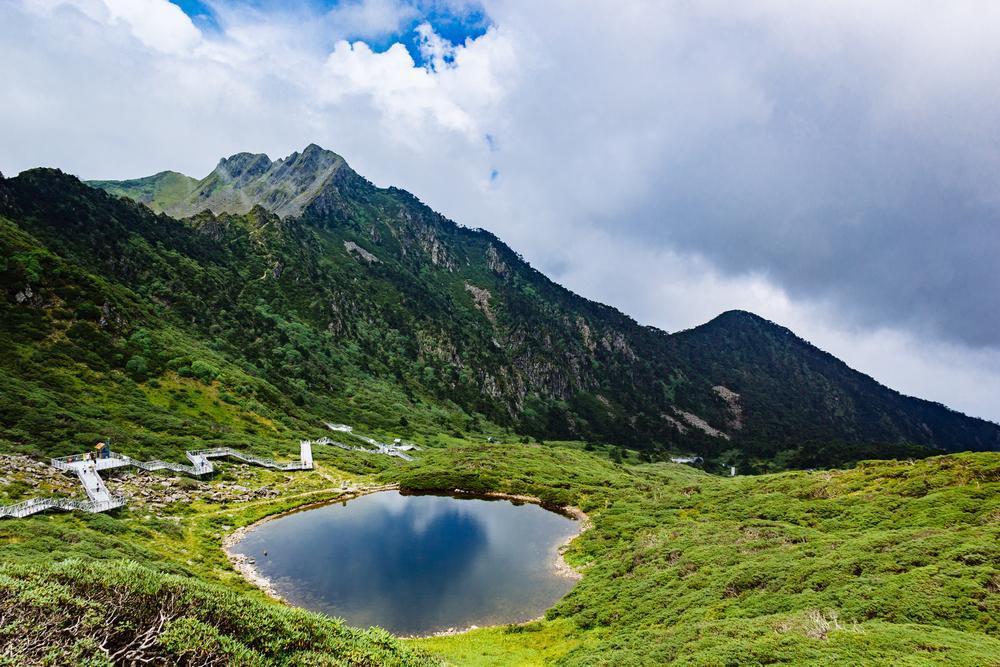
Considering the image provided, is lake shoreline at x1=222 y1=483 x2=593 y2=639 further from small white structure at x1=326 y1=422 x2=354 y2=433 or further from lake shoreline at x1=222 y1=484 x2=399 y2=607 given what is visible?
small white structure at x1=326 y1=422 x2=354 y2=433

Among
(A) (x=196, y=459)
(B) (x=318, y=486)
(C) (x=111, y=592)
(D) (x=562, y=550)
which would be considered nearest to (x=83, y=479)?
(A) (x=196, y=459)

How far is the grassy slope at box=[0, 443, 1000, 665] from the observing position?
674 inches

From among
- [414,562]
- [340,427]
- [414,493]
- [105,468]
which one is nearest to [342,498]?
[414,493]

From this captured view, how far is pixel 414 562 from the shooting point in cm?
5066

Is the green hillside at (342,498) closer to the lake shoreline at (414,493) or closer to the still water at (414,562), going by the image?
the lake shoreline at (414,493)

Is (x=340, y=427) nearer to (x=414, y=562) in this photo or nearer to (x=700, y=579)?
(x=414, y=562)

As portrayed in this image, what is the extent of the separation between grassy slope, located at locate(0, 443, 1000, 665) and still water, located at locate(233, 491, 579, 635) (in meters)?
3.67

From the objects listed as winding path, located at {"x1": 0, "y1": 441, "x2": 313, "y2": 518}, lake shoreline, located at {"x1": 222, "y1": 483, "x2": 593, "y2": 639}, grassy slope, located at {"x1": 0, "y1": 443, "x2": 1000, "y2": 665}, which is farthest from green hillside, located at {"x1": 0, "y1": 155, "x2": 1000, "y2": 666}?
winding path, located at {"x1": 0, "y1": 441, "x2": 313, "y2": 518}

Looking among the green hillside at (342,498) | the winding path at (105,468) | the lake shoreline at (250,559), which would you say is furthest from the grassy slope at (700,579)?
the winding path at (105,468)

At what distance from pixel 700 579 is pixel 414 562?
2915 cm

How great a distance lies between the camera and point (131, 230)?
17675cm

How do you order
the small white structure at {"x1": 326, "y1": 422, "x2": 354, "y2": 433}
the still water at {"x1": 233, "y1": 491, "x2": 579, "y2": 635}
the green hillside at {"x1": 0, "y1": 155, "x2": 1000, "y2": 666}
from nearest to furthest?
the green hillside at {"x1": 0, "y1": 155, "x2": 1000, "y2": 666}, the still water at {"x1": 233, "y1": 491, "x2": 579, "y2": 635}, the small white structure at {"x1": 326, "y1": 422, "x2": 354, "y2": 433}

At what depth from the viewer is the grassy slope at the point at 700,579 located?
17.1 metres

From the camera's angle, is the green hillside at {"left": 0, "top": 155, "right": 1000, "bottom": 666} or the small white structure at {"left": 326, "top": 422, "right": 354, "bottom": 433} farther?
the small white structure at {"left": 326, "top": 422, "right": 354, "bottom": 433}
